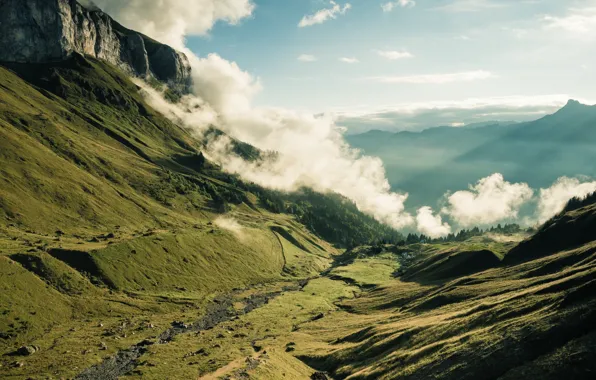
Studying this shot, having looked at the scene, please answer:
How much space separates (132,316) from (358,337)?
89.0 meters

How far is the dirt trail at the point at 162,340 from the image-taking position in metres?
104

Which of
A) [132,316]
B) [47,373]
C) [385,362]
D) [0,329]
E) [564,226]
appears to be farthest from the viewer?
[564,226]

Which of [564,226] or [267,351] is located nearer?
[267,351]

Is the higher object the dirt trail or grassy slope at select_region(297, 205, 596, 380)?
grassy slope at select_region(297, 205, 596, 380)

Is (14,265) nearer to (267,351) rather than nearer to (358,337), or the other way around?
(267,351)

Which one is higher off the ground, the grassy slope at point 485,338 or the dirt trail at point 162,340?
the grassy slope at point 485,338

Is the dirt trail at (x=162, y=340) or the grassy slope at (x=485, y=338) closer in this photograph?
the grassy slope at (x=485, y=338)

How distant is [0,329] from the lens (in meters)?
114

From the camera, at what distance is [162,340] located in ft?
434

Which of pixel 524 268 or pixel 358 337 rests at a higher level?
pixel 524 268

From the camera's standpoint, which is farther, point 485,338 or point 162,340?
point 162,340

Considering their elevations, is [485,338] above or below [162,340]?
above

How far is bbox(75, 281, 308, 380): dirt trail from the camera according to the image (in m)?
104

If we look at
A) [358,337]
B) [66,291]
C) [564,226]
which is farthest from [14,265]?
[564,226]
